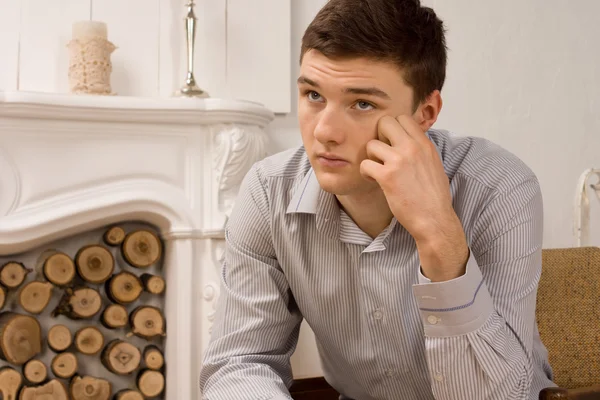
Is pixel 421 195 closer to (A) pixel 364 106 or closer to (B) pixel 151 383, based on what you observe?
(A) pixel 364 106

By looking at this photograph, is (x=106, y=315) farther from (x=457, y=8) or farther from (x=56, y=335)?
(x=457, y=8)

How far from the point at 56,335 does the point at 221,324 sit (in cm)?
116

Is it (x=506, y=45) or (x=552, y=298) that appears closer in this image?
(x=552, y=298)

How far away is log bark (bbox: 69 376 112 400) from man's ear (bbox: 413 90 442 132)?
1582 millimetres

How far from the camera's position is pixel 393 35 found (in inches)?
54.1

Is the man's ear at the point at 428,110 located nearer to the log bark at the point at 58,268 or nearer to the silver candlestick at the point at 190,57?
the silver candlestick at the point at 190,57

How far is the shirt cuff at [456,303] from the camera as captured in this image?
126 centimetres

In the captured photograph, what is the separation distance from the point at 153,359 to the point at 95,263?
39 centimetres

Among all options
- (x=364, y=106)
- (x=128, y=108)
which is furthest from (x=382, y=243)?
(x=128, y=108)

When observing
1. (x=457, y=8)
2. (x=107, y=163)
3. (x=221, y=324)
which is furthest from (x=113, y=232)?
(x=457, y=8)

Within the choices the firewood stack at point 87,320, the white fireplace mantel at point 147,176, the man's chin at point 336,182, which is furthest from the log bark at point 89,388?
the man's chin at point 336,182

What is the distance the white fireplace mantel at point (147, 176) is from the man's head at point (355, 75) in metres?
1.10

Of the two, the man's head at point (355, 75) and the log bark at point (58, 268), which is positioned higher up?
the man's head at point (355, 75)

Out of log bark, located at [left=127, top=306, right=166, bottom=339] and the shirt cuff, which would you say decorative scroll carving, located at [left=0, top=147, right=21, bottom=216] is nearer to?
log bark, located at [left=127, top=306, right=166, bottom=339]
